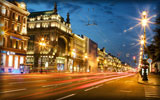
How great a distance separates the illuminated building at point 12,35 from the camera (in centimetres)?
4928

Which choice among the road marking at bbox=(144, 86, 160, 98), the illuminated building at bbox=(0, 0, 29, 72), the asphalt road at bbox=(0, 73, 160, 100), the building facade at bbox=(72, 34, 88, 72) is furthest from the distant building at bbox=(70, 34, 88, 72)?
the road marking at bbox=(144, 86, 160, 98)

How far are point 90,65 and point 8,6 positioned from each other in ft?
264

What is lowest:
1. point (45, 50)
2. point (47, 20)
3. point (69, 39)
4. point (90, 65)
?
point (90, 65)

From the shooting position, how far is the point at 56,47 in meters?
80.4

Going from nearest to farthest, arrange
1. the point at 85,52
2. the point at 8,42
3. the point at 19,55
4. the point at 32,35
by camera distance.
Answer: the point at 8,42 < the point at 19,55 < the point at 32,35 < the point at 85,52

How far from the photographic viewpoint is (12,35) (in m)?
52.7

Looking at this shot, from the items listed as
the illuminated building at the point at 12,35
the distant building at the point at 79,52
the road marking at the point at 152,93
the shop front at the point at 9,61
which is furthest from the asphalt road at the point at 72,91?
the distant building at the point at 79,52

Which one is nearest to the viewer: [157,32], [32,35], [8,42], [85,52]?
[157,32]

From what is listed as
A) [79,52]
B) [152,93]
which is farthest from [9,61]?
[79,52]

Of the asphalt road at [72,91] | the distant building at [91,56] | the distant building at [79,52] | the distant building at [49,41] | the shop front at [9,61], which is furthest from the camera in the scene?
the distant building at [91,56]

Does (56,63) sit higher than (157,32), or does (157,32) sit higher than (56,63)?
(157,32)

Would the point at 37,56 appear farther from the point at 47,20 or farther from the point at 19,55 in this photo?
the point at 19,55

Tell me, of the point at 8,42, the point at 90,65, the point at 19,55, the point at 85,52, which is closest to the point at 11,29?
the point at 8,42

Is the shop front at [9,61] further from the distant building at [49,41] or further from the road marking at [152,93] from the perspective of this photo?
the road marking at [152,93]
